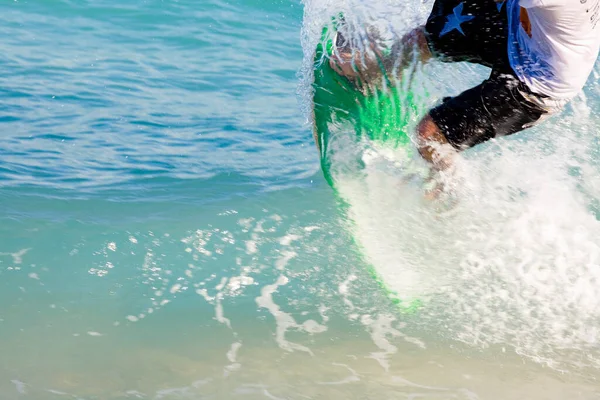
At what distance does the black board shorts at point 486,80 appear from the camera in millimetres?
3594

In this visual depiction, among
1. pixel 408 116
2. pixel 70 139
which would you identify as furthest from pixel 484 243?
pixel 70 139

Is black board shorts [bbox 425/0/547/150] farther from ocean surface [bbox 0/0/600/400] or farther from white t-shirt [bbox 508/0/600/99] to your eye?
ocean surface [bbox 0/0/600/400]

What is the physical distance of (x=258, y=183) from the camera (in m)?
5.29

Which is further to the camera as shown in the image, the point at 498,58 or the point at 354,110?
the point at 354,110

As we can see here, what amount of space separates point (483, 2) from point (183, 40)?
5782 millimetres

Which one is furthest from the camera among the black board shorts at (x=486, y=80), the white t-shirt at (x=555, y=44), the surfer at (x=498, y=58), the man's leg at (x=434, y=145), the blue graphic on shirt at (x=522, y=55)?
the man's leg at (x=434, y=145)

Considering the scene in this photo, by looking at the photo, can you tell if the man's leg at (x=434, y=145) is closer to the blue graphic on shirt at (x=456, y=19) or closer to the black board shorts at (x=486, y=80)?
the black board shorts at (x=486, y=80)

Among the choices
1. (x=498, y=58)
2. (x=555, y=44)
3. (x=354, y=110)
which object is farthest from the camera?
(x=354, y=110)

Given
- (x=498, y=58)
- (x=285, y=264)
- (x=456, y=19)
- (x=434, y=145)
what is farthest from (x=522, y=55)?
(x=285, y=264)

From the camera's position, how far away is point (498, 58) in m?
3.62

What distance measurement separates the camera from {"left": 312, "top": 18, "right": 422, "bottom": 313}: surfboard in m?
4.05

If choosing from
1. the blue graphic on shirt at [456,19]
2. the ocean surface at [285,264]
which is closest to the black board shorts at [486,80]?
the blue graphic on shirt at [456,19]

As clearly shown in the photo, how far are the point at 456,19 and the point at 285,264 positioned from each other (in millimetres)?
1486

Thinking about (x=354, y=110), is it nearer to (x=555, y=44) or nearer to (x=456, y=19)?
(x=456, y=19)
